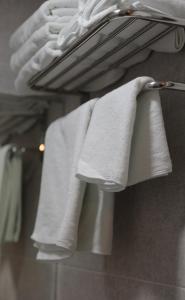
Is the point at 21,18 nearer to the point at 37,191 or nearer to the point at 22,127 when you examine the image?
the point at 22,127

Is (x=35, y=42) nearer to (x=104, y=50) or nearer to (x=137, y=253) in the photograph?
(x=104, y=50)

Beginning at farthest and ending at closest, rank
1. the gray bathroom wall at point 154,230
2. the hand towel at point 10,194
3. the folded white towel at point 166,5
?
Answer: 1. the hand towel at point 10,194
2. the gray bathroom wall at point 154,230
3. the folded white towel at point 166,5

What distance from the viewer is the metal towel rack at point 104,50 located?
0.88 metres

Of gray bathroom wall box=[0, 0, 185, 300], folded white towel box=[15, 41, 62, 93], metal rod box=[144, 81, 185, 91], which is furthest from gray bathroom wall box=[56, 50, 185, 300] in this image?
folded white towel box=[15, 41, 62, 93]

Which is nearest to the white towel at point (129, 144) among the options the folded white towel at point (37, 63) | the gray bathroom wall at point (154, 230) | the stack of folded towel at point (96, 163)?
the stack of folded towel at point (96, 163)

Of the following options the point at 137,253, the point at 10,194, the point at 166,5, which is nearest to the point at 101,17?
the point at 166,5

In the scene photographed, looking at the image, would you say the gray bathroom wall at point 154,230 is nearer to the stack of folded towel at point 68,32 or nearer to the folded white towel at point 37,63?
the stack of folded towel at point 68,32

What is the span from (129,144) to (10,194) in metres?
0.70

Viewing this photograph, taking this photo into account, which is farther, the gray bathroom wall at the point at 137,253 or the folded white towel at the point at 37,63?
the folded white towel at the point at 37,63

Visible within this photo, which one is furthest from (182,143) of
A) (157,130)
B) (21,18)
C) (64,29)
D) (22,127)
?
(21,18)

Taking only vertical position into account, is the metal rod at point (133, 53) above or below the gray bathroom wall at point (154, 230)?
above

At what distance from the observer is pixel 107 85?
130cm

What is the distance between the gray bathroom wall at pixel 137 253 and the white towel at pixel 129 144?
0.34ft

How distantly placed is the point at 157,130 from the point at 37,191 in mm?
730
